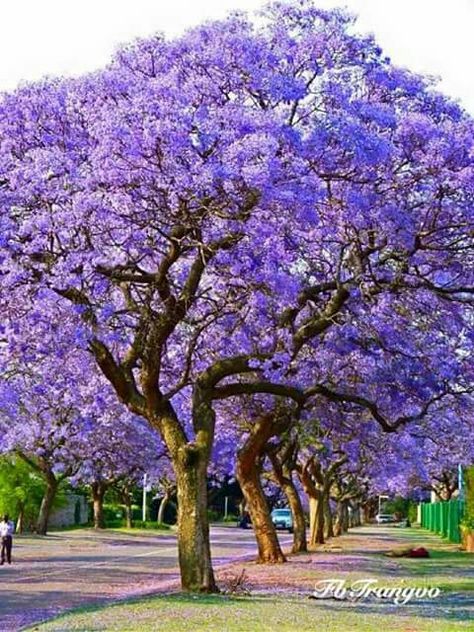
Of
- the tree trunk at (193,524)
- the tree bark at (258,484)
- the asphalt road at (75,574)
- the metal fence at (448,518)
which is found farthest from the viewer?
the metal fence at (448,518)

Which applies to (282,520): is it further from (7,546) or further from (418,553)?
(7,546)

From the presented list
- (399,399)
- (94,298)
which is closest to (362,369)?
(399,399)

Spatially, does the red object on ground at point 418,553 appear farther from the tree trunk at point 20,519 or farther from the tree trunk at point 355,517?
the tree trunk at point 355,517

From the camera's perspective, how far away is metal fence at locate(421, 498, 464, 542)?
148ft

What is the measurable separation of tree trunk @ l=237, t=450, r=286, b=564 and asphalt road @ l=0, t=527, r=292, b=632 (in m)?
2.25

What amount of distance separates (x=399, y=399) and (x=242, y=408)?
16.6 feet

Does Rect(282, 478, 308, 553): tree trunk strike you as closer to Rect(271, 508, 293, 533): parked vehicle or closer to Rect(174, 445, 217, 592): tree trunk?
Rect(174, 445, 217, 592): tree trunk

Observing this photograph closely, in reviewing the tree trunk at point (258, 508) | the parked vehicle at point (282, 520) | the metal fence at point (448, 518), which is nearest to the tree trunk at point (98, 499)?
the parked vehicle at point (282, 520)

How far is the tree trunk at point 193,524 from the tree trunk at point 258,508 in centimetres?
848

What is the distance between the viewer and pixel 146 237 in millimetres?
15156

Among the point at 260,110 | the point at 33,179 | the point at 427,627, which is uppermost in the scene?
the point at 260,110

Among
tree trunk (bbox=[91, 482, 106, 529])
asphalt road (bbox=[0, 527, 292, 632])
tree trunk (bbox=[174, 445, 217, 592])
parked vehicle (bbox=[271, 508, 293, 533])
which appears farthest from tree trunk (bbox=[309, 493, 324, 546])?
tree trunk (bbox=[174, 445, 217, 592])

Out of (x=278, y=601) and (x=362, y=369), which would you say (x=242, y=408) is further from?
(x=278, y=601)

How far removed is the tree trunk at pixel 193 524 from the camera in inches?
626
